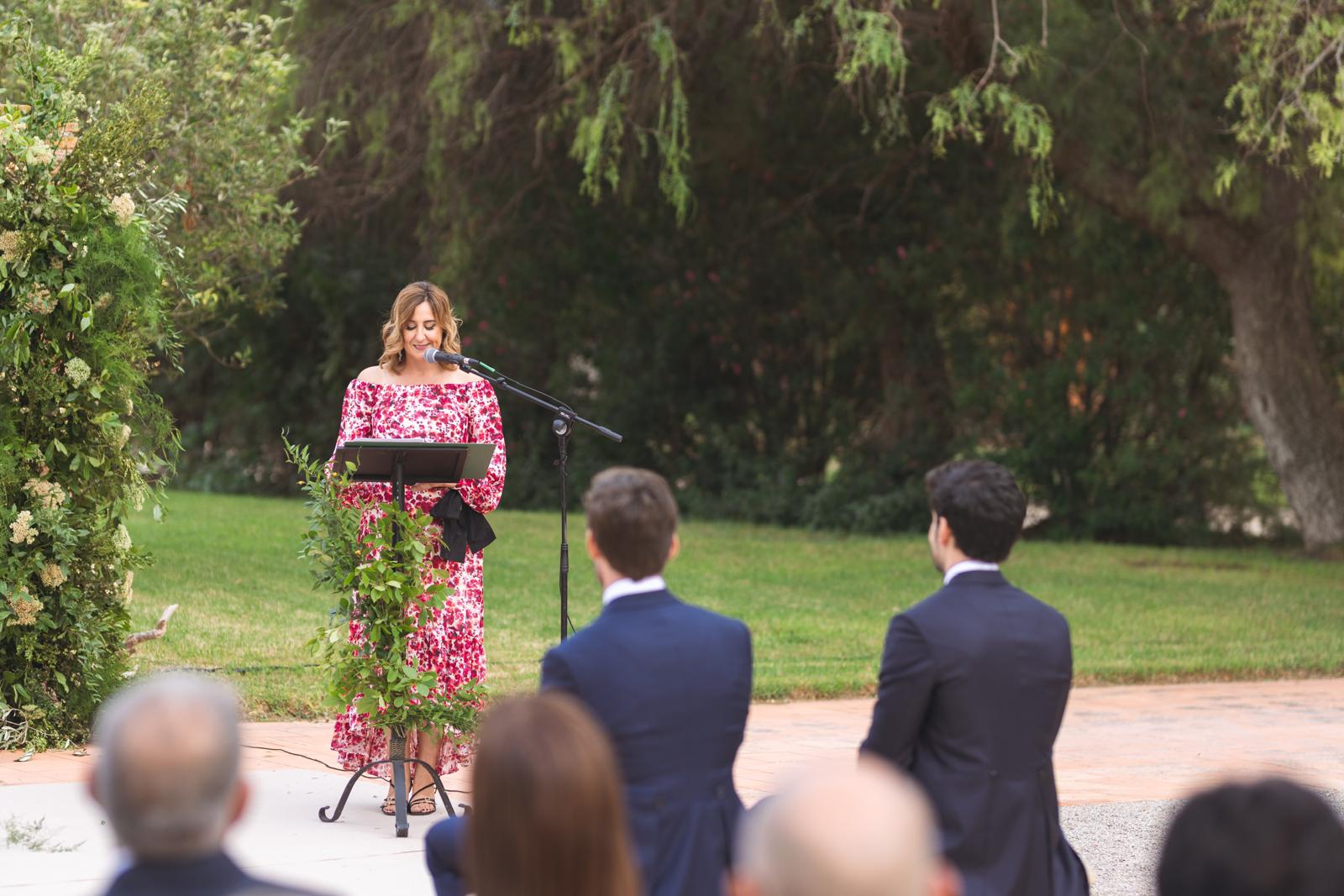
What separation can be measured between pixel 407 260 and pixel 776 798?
22416 mm

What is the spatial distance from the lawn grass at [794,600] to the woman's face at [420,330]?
2760mm

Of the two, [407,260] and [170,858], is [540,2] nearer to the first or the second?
[407,260]

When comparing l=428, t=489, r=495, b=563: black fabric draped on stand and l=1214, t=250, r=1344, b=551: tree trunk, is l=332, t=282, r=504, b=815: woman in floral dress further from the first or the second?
l=1214, t=250, r=1344, b=551: tree trunk

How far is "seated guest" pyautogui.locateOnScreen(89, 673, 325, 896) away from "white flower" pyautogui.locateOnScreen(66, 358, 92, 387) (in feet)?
16.9

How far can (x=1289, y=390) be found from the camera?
17438mm

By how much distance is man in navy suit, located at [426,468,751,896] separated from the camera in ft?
11.5

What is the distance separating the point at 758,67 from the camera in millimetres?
18516

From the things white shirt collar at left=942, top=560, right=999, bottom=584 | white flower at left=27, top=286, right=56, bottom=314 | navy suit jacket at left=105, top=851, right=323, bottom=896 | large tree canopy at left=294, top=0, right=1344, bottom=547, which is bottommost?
navy suit jacket at left=105, top=851, right=323, bottom=896

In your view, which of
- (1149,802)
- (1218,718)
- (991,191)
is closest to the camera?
(1149,802)

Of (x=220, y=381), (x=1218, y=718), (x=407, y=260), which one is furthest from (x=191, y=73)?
(x=220, y=381)

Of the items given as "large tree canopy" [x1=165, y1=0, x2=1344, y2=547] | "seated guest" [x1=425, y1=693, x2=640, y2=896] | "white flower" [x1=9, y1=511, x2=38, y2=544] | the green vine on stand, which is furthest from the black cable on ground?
"large tree canopy" [x1=165, y1=0, x2=1344, y2=547]

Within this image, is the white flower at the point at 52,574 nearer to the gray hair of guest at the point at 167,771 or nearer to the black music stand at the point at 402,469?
the black music stand at the point at 402,469

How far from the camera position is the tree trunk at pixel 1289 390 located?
674 inches

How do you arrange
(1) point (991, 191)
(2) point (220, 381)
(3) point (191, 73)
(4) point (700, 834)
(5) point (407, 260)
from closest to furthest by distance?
(4) point (700, 834) → (3) point (191, 73) → (1) point (991, 191) → (5) point (407, 260) → (2) point (220, 381)
